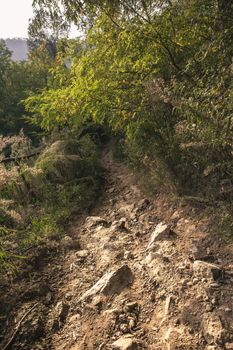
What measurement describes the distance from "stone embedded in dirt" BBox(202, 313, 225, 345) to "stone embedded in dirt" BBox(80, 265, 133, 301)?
120 centimetres

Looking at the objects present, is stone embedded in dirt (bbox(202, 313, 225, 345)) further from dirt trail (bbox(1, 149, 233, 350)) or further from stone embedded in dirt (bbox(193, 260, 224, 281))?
stone embedded in dirt (bbox(193, 260, 224, 281))

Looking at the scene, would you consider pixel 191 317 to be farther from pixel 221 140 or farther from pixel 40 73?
pixel 40 73

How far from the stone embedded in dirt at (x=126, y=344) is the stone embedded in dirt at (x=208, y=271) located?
1.10 m

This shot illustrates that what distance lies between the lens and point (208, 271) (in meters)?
3.70

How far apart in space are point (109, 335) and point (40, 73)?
14.9 metres

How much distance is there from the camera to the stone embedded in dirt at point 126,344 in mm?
3104

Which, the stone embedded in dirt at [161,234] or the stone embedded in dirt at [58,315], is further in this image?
the stone embedded in dirt at [161,234]

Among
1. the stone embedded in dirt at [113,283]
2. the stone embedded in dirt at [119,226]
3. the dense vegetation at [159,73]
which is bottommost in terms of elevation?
the stone embedded in dirt at [113,283]

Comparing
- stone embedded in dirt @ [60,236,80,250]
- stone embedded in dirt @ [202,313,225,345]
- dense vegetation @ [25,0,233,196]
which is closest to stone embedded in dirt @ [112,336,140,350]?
stone embedded in dirt @ [202,313,225,345]

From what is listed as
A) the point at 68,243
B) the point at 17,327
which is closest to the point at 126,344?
the point at 17,327

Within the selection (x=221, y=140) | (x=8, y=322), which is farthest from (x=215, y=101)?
(x=8, y=322)

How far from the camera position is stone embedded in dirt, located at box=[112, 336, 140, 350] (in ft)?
10.2

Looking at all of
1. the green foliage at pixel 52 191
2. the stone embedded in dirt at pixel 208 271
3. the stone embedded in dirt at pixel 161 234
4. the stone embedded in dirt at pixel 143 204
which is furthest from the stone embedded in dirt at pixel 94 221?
the stone embedded in dirt at pixel 208 271

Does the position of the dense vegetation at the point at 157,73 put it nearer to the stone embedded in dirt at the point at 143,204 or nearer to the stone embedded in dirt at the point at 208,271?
the stone embedded in dirt at the point at 143,204
